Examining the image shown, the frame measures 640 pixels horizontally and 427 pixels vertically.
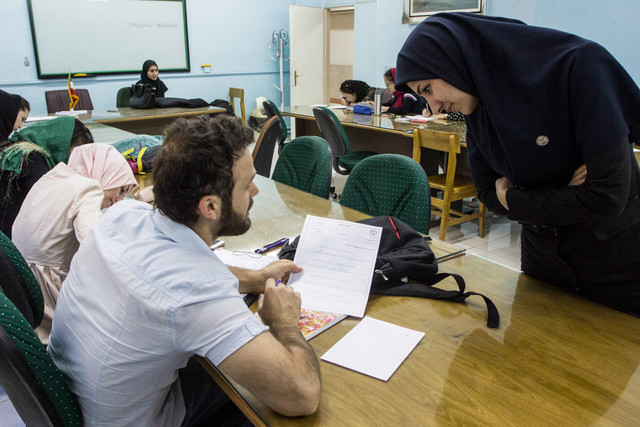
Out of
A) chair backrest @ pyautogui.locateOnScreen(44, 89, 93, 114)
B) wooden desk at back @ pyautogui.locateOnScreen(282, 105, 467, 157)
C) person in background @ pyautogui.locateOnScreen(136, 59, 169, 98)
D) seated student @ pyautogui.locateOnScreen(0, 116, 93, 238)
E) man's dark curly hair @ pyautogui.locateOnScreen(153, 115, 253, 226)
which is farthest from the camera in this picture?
person in background @ pyautogui.locateOnScreen(136, 59, 169, 98)

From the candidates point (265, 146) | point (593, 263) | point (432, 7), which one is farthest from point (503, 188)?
point (432, 7)

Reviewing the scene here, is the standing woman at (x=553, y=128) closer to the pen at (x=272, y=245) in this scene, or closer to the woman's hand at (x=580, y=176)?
the woman's hand at (x=580, y=176)

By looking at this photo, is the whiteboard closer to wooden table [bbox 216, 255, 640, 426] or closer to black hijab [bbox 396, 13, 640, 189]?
black hijab [bbox 396, 13, 640, 189]

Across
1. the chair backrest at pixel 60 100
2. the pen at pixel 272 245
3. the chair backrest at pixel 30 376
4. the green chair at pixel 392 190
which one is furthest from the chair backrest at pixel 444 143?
the chair backrest at pixel 60 100

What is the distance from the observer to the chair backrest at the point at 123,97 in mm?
5738

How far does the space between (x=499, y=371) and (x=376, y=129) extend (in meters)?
3.30

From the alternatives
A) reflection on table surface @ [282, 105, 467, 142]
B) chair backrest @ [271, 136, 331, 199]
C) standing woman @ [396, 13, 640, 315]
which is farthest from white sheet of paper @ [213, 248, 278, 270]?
reflection on table surface @ [282, 105, 467, 142]

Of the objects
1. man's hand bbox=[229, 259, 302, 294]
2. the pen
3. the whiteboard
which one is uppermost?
the whiteboard

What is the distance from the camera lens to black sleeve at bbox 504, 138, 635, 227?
1.03 meters

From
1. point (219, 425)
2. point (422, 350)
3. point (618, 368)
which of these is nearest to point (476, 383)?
point (422, 350)

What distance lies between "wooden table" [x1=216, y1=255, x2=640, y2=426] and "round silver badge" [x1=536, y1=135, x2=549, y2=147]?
15.5 inches

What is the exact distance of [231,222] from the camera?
3.40ft

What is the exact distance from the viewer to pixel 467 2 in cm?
541

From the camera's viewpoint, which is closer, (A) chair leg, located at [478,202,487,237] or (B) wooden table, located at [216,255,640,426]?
(B) wooden table, located at [216,255,640,426]
